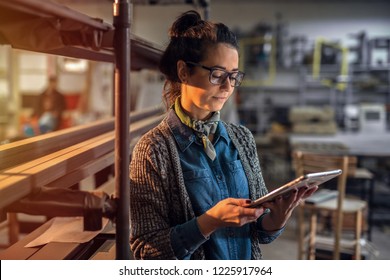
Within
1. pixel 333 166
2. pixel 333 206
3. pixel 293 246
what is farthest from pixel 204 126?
pixel 293 246

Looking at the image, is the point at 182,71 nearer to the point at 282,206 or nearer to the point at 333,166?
the point at 282,206

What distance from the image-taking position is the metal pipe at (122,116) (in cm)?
82

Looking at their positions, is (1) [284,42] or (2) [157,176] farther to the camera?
(1) [284,42]

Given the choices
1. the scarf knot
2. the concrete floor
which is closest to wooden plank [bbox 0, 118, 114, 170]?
the scarf knot

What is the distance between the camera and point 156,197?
89cm

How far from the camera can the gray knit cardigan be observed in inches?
35.0

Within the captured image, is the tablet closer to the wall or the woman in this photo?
the woman

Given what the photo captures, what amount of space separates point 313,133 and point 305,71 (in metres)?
2.81

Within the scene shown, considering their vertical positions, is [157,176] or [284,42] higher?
[284,42]

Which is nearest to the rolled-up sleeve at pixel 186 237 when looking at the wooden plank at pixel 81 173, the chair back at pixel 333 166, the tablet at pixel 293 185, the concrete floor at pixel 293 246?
the tablet at pixel 293 185

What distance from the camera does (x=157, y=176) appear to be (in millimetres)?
892
